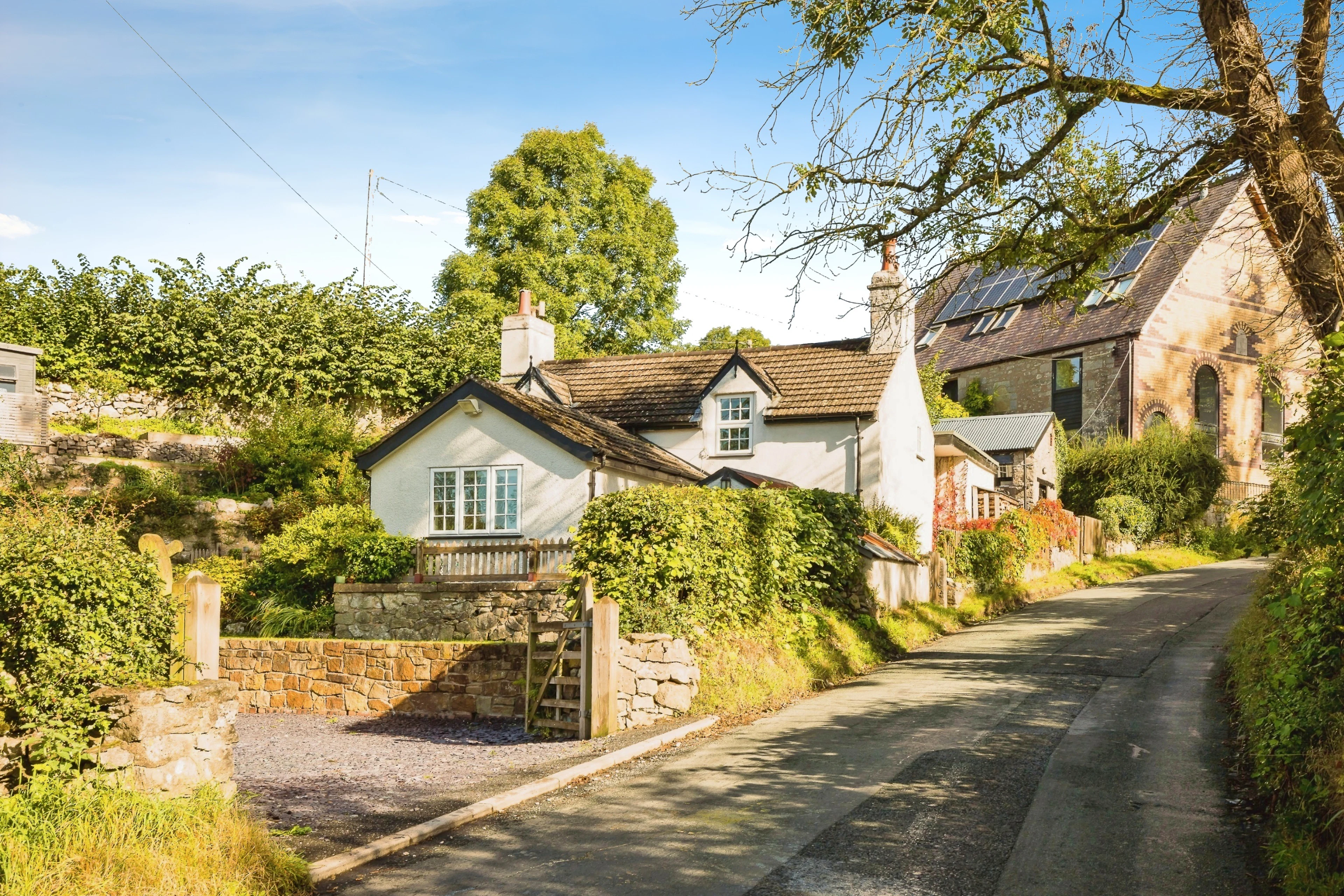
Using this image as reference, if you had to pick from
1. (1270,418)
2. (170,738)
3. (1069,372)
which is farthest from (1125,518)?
(170,738)

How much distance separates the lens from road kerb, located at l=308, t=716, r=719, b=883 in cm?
756

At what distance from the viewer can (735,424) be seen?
1062 inches

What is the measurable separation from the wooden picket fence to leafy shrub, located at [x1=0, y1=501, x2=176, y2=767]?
11.9 metres

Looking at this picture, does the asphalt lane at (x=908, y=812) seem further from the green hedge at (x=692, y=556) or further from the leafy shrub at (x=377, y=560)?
the leafy shrub at (x=377, y=560)

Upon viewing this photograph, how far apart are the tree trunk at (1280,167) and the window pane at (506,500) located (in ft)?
49.2

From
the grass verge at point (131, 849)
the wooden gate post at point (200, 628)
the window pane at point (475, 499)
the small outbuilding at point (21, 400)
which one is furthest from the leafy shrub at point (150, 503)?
the grass verge at point (131, 849)

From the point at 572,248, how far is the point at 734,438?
16186 mm

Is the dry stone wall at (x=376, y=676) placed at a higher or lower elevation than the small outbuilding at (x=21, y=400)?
lower

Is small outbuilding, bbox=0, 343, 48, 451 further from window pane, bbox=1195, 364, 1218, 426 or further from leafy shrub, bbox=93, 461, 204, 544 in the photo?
window pane, bbox=1195, 364, 1218, 426

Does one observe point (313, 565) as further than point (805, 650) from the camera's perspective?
Yes

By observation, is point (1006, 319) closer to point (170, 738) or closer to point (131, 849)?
point (170, 738)

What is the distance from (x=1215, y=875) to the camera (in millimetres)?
7129

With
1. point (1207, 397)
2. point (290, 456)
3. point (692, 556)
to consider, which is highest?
point (1207, 397)

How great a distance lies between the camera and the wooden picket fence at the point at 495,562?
1966 cm
